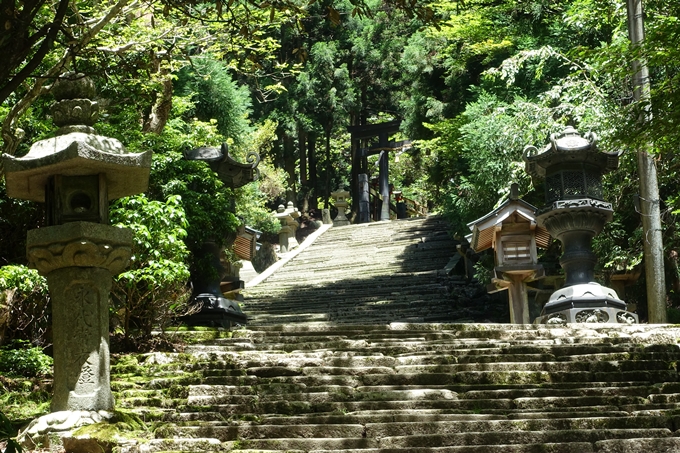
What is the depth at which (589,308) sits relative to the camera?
12.1m

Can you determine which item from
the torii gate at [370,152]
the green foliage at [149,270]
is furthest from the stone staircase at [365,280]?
the green foliage at [149,270]

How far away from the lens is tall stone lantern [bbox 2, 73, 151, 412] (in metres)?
7.87

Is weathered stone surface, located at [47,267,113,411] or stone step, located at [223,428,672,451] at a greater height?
weathered stone surface, located at [47,267,113,411]

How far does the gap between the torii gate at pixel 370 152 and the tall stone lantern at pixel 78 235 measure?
26.7 meters

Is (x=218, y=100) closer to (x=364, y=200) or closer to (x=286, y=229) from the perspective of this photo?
(x=286, y=229)

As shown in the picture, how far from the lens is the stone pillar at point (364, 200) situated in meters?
35.2

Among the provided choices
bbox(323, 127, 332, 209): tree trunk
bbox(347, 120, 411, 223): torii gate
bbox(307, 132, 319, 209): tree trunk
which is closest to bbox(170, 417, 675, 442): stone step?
bbox(347, 120, 411, 223): torii gate

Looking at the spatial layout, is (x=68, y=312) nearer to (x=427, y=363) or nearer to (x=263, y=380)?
(x=263, y=380)

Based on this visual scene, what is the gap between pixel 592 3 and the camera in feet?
48.8

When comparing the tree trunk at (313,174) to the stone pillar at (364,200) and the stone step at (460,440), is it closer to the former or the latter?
the stone pillar at (364,200)

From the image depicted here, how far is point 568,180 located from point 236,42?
18.3 feet

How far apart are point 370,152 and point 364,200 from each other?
2077 mm

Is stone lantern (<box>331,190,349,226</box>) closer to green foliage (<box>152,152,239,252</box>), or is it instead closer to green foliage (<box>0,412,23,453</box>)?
green foliage (<box>152,152,239,252</box>)

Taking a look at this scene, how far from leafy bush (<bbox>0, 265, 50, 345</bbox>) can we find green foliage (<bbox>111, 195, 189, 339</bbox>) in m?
0.79
